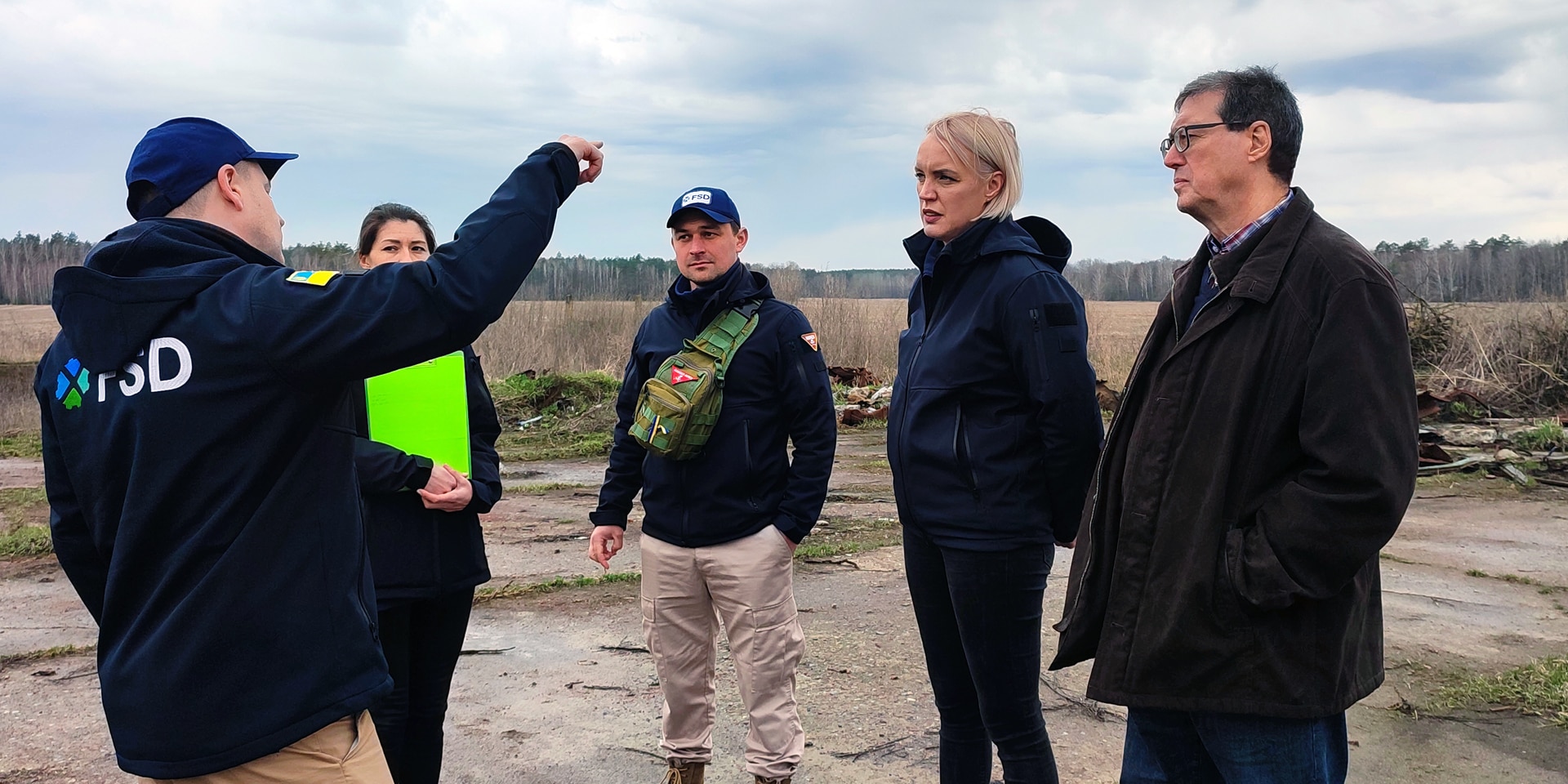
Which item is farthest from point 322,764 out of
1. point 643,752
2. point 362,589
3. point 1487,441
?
point 1487,441

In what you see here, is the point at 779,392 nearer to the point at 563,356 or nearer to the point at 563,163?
the point at 563,163

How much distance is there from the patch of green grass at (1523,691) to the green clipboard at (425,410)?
4.43 m

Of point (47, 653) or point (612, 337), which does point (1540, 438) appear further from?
point (612, 337)

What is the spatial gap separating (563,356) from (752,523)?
59.2 feet

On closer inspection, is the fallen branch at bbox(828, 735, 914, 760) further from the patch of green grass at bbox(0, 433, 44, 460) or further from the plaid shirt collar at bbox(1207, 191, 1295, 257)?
the patch of green grass at bbox(0, 433, 44, 460)

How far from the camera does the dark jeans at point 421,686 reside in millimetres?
3133

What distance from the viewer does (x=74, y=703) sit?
15.7 ft

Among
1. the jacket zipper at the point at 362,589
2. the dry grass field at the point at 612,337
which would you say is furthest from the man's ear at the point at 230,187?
the dry grass field at the point at 612,337

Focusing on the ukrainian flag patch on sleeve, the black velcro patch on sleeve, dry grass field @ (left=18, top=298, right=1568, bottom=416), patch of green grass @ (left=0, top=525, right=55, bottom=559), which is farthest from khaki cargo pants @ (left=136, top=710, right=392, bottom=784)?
dry grass field @ (left=18, top=298, right=1568, bottom=416)

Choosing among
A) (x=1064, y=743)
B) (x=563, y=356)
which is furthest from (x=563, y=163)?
(x=563, y=356)

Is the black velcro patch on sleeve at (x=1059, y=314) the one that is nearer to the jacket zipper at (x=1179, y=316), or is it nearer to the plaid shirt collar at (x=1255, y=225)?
the jacket zipper at (x=1179, y=316)

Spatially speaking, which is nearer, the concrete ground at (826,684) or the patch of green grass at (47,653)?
the concrete ground at (826,684)

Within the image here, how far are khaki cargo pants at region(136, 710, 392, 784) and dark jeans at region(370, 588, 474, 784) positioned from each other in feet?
3.32

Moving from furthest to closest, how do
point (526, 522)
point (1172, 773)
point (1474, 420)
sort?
point (1474, 420), point (526, 522), point (1172, 773)
